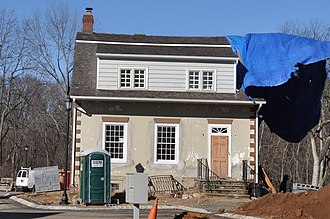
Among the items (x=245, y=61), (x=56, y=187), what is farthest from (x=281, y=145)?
(x=245, y=61)

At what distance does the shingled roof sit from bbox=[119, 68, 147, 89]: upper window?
0.52 metres

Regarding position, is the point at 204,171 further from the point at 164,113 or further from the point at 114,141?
the point at 114,141

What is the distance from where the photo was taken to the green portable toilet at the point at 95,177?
23.2 metres

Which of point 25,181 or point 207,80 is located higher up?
point 207,80

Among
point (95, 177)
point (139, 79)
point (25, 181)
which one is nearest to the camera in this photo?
point (95, 177)

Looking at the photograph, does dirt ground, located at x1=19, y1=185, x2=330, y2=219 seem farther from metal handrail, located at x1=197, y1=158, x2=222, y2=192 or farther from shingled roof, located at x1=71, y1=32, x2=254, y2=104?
shingled roof, located at x1=71, y1=32, x2=254, y2=104

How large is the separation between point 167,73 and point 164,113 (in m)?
2.01

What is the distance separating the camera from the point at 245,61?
27.3 metres

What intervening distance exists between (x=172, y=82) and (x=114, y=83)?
274cm

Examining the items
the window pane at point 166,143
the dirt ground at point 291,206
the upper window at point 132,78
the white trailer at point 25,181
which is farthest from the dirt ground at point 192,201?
the white trailer at point 25,181

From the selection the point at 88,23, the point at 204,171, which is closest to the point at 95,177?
the point at 204,171

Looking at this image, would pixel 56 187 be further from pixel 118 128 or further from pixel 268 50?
pixel 268 50

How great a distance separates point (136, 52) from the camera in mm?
28922

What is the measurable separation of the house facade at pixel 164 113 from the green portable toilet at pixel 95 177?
426 cm
